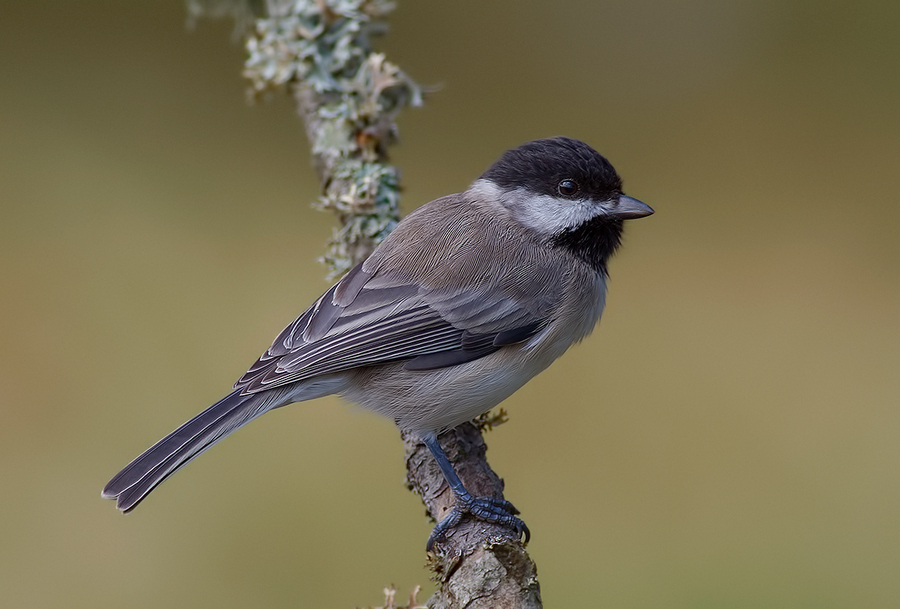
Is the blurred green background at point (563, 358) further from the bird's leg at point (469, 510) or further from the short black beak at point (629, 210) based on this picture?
A: the bird's leg at point (469, 510)

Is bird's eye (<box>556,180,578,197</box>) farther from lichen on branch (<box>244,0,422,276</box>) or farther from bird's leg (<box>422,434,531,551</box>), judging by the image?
bird's leg (<box>422,434,531,551</box>)

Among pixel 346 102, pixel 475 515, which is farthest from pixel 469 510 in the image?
pixel 346 102

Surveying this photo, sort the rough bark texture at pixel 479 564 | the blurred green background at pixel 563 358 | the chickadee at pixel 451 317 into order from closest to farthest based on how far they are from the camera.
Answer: the rough bark texture at pixel 479 564, the chickadee at pixel 451 317, the blurred green background at pixel 563 358

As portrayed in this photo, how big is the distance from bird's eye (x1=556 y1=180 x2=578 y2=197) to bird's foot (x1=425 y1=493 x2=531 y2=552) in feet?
2.84

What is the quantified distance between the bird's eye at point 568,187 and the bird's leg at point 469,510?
2.63 ft

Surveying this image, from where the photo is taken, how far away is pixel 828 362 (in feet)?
13.7

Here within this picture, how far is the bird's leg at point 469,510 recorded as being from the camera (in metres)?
1.96

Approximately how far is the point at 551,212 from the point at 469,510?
33.9 inches

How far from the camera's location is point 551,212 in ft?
7.72

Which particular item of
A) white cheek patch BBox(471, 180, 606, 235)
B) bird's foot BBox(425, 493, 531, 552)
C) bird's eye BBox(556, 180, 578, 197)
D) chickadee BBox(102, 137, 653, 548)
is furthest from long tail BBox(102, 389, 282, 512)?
bird's eye BBox(556, 180, 578, 197)

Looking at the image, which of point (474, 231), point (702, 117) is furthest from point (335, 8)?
point (702, 117)

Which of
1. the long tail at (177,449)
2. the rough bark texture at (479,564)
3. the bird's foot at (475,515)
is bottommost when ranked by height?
the rough bark texture at (479,564)

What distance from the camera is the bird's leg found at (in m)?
1.96

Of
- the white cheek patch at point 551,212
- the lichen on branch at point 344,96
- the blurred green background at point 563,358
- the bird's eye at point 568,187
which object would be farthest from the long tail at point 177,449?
the bird's eye at point 568,187
